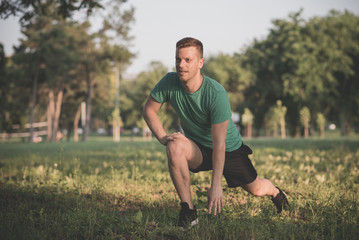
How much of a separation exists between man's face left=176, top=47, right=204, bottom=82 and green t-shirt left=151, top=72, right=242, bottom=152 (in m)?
0.22

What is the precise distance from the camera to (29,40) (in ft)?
92.2

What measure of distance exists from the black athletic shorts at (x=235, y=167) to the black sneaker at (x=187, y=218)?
58cm

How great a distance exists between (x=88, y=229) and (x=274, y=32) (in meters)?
35.2

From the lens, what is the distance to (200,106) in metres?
3.14

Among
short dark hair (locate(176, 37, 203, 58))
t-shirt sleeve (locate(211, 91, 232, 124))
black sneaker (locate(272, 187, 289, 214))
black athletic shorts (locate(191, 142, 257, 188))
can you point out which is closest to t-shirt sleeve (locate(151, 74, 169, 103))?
short dark hair (locate(176, 37, 203, 58))

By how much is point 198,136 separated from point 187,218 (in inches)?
37.1

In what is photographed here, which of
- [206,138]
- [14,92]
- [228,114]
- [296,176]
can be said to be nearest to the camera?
[228,114]

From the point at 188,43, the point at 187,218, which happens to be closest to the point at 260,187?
the point at 187,218

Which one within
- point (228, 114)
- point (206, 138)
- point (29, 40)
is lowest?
point (206, 138)

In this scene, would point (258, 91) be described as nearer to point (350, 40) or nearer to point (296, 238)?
point (350, 40)

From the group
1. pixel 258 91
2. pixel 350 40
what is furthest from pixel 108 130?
pixel 350 40

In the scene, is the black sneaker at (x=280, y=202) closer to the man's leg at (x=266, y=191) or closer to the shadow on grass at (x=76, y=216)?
the man's leg at (x=266, y=191)

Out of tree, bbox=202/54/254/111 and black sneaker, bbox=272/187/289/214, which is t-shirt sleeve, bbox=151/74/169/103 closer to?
black sneaker, bbox=272/187/289/214

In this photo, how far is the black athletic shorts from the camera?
337 cm
